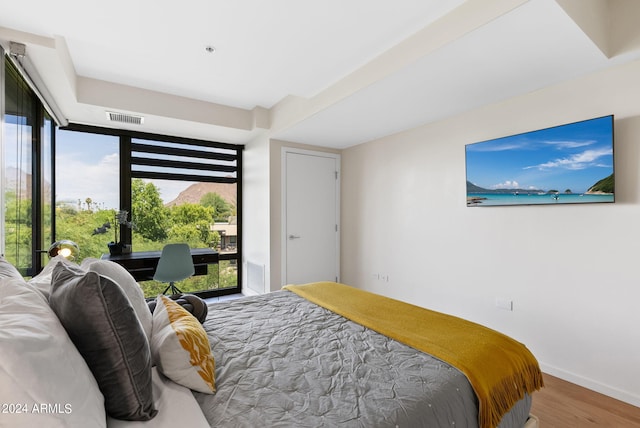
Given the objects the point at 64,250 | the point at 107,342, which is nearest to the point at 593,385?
the point at 107,342

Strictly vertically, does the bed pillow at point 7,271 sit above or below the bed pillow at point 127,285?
above

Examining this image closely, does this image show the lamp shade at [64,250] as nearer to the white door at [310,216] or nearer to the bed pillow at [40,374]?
the bed pillow at [40,374]

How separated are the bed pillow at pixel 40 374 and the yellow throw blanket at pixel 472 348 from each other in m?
1.33

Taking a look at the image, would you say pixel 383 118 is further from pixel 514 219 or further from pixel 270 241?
pixel 270 241

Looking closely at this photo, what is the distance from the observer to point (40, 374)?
68cm

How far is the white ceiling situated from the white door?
91 cm

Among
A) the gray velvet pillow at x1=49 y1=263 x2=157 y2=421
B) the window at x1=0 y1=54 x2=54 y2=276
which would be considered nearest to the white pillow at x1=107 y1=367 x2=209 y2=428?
the gray velvet pillow at x1=49 y1=263 x2=157 y2=421

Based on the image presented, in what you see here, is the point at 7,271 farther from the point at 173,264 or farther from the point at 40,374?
the point at 173,264

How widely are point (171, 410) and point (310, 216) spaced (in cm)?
348

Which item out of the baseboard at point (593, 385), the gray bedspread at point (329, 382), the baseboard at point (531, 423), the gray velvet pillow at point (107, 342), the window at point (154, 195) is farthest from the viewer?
the window at point (154, 195)

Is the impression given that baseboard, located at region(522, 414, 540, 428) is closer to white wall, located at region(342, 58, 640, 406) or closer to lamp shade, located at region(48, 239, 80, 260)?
white wall, located at region(342, 58, 640, 406)

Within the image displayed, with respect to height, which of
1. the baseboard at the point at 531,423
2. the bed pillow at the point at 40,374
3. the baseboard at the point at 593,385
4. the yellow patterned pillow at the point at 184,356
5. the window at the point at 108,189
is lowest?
the baseboard at the point at 593,385

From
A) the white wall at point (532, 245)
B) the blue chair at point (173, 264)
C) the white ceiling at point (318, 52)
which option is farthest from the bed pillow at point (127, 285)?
the white wall at point (532, 245)

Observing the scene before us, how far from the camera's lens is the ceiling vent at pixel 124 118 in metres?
3.34
